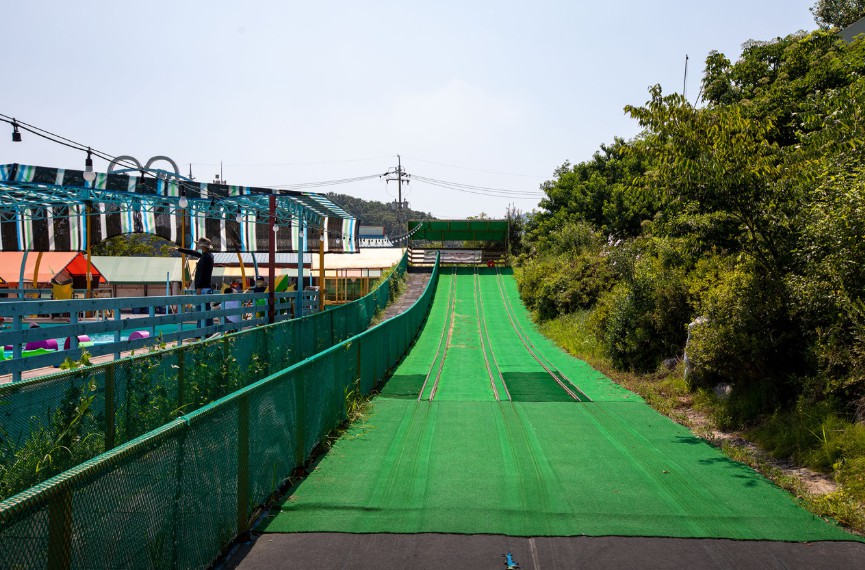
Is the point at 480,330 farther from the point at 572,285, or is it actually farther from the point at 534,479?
the point at 534,479

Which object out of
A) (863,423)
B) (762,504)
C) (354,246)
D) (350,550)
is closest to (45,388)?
(350,550)

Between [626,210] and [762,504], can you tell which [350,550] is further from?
[626,210]

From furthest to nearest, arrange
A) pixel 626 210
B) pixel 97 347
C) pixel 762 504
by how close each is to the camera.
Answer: pixel 626 210 < pixel 97 347 < pixel 762 504

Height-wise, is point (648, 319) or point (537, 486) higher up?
point (648, 319)

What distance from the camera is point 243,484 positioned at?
5.52 meters

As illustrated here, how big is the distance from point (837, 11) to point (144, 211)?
42.6 m

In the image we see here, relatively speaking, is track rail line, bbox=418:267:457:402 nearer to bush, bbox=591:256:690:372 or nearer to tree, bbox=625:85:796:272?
bush, bbox=591:256:690:372

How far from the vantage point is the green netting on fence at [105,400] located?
5070 mm

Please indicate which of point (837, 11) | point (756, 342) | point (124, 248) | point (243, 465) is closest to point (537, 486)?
point (243, 465)

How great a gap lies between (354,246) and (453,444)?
18191mm

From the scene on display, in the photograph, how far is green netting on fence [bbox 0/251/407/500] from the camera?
5.07 metres

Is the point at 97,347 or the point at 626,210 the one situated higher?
the point at 626,210

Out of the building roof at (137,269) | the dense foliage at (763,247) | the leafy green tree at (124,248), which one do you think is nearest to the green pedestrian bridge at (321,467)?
the dense foliage at (763,247)

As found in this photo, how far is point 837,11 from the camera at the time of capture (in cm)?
4162
